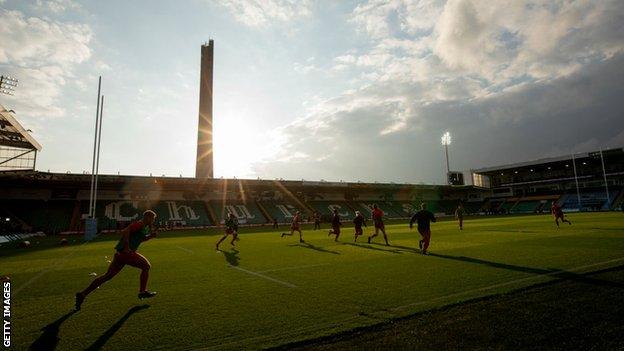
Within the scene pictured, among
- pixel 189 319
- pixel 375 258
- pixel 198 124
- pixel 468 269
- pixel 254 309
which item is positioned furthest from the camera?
pixel 198 124

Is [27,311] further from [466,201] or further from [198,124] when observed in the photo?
[466,201]

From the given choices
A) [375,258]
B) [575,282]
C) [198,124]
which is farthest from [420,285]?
[198,124]

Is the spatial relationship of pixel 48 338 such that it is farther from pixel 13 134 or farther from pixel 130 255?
pixel 13 134

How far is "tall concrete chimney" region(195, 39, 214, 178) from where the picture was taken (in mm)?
72562

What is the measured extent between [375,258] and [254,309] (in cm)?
708

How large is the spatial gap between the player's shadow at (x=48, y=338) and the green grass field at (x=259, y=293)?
29mm

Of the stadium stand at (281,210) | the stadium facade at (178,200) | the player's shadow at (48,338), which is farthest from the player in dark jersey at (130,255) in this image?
the stadium stand at (281,210)

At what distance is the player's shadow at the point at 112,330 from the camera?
464 centimetres

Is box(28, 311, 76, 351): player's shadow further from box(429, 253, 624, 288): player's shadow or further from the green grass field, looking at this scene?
box(429, 253, 624, 288): player's shadow

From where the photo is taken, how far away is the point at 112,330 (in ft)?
17.3

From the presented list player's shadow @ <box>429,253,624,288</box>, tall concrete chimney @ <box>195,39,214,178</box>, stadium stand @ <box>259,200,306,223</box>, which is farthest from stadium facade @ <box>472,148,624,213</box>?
player's shadow @ <box>429,253,624,288</box>

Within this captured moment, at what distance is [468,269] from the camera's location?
9414 mm

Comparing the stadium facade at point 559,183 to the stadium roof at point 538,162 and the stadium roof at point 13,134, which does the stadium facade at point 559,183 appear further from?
the stadium roof at point 13,134

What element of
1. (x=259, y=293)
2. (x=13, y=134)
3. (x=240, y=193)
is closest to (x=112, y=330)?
(x=259, y=293)
